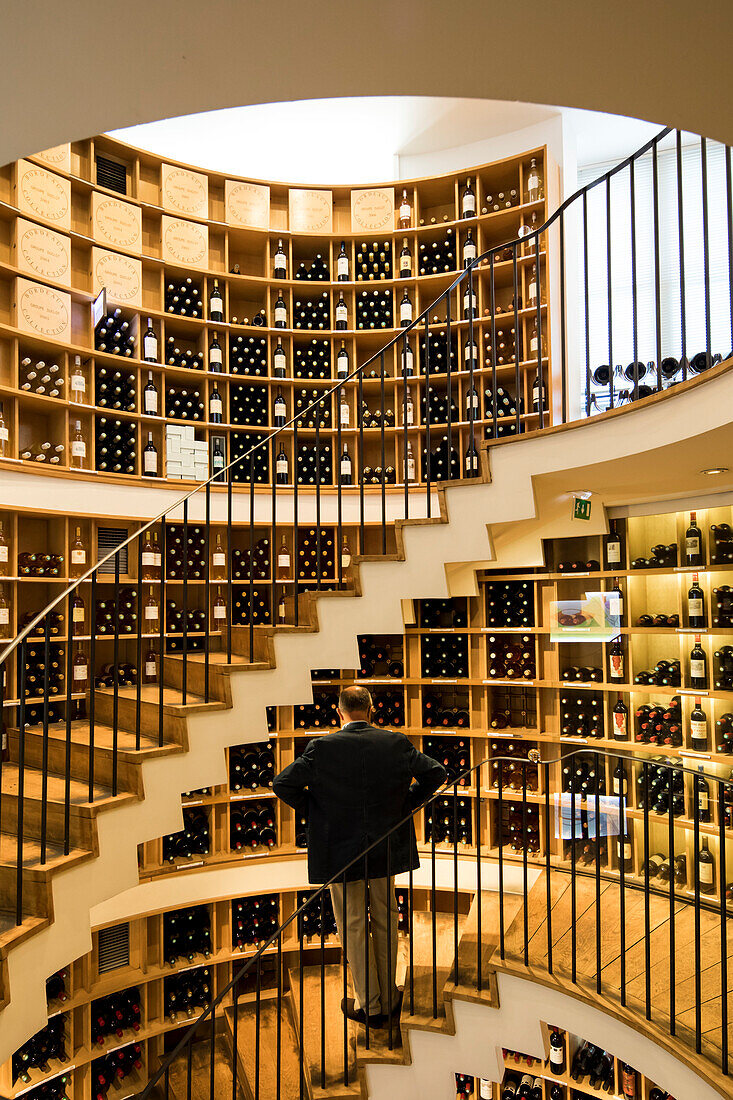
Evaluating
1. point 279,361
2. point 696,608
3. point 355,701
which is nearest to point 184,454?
point 279,361

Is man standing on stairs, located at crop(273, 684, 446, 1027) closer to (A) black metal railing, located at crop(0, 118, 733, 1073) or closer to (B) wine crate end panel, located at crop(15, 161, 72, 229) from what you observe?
(A) black metal railing, located at crop(0, 118, 733, 1073)

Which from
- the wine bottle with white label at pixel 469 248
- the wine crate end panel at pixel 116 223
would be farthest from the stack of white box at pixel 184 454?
the wine bottle with white label at pixel 469 248

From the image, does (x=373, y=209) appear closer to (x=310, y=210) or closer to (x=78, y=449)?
(x=310, y=210)

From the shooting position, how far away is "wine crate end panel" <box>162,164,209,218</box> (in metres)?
5.73

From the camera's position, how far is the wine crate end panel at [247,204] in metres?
6.02

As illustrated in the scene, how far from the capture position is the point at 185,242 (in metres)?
5.79

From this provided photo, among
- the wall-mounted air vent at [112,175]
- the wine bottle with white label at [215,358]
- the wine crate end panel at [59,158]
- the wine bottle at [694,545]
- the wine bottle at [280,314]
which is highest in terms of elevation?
the wall-mounted air vent at [112,175]

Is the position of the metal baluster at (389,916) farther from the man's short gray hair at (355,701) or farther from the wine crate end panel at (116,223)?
the wine crate end panel at (116,223)

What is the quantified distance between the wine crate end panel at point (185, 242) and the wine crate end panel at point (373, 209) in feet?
4.09

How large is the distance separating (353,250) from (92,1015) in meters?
6.03

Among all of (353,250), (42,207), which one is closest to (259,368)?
(353,250)

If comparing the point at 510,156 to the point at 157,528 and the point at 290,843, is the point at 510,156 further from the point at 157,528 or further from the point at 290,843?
the point at 290,843

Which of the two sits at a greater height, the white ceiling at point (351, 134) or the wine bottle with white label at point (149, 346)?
the white ceiling at point (351, 134)

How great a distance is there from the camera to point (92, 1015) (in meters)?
5.04
